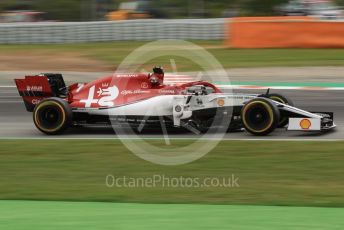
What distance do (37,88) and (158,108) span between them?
1998mm

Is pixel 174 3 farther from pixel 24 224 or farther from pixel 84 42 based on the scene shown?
pixel 24 224

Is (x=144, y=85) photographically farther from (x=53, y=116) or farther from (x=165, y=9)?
(x=165, y=9)

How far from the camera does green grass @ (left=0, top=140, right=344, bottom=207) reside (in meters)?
7.54

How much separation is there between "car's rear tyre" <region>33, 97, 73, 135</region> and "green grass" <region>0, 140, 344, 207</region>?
52cm

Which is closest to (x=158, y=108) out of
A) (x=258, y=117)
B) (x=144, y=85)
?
(x=144, y=85)

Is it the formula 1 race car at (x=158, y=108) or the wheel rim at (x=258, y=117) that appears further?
the formula 1 race car at (x=158, y=108)

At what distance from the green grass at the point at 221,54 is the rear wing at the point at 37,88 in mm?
9249

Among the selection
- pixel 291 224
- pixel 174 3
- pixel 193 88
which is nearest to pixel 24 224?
pixel 291 224

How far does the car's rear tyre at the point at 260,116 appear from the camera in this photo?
418 inches

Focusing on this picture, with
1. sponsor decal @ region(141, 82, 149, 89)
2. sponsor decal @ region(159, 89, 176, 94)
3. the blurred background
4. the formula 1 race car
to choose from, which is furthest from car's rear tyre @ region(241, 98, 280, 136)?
the blurred background

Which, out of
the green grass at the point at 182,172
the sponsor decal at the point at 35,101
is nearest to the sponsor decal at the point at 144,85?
the green grass at the point at 182,172

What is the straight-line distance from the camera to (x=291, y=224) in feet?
19.5

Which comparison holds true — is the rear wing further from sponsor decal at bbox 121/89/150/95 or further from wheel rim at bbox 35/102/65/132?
sponsor decal at bbox 121/89/150/95

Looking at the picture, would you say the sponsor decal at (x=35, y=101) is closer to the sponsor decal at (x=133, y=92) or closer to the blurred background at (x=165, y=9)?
the sponsor decal at (x=133, y=92)
